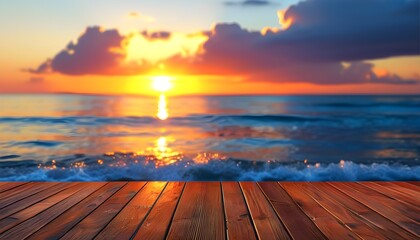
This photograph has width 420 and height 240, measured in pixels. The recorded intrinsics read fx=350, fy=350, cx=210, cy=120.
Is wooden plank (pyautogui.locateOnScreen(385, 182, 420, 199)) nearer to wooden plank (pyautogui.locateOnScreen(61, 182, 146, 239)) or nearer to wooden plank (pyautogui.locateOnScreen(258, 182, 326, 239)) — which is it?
wooden plank (pyautogui.locateOnScreen(258, 182, 326, 239))

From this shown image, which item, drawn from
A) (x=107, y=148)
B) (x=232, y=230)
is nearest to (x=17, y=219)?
(x=232, y=230)

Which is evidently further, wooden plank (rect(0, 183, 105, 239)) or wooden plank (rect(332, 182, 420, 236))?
wooden plank (rect(332, 182, 420, 236))

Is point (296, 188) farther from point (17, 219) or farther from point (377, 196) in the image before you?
point (17, 219)

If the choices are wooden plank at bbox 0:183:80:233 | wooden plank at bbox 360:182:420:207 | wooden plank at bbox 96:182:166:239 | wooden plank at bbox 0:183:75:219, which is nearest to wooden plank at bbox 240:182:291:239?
wooden plank at bbox 96:182:166:239

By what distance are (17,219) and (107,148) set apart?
26.7ft

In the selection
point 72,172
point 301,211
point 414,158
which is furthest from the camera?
point 414,158

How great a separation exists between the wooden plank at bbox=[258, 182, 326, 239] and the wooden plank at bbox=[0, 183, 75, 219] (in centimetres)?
181

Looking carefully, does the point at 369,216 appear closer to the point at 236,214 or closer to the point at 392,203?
the point at 392,203

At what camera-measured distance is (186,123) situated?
60.7 ft

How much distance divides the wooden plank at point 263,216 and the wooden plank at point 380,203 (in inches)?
30.1

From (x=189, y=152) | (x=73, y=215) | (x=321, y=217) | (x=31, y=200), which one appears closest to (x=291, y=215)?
(x=321, y=217)

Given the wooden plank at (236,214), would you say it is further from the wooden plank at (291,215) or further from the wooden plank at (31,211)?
the wooden plank at (31,211)

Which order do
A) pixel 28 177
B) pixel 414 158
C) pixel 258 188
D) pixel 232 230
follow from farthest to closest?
pixel 414 158
pixel 28 177
pixel 258 188
pixel 232 230

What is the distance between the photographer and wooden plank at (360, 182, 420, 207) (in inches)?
109
